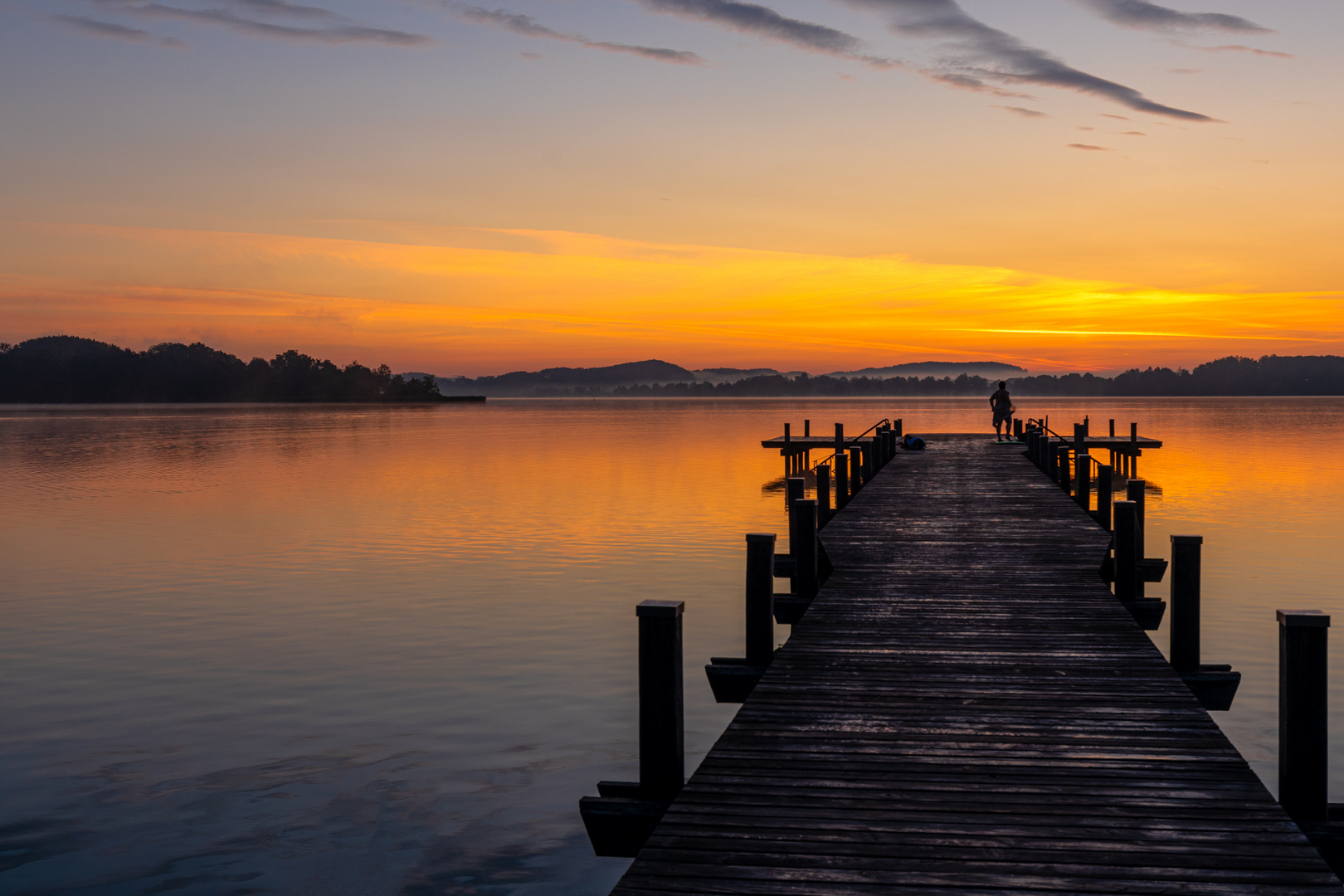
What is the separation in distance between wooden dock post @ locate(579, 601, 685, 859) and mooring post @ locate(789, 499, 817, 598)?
5812mm

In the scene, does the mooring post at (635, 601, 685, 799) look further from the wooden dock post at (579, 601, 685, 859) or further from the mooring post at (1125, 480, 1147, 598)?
the mooring post at (1125, 480, 1147, 598)

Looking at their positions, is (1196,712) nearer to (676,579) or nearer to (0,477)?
(676,579)

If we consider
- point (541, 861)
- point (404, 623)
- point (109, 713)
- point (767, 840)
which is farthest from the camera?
point (404, 623)

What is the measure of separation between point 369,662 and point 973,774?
11245 millimetres

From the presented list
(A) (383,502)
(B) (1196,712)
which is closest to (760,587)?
(B) (1196,712)

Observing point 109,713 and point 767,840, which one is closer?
point 767,840

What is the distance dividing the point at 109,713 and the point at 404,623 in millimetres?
5907

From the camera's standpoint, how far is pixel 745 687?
10.2 meters

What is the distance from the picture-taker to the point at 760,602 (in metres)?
10.4

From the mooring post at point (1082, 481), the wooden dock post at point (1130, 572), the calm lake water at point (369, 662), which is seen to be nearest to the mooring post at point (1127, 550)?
the wooden dock post at point (1130, 572)

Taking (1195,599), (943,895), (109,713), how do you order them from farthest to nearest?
(109,713)
(1195,599)
(943,895)

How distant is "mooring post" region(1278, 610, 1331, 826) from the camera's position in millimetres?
6680

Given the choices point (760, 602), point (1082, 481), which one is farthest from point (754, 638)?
point (1082, 481)

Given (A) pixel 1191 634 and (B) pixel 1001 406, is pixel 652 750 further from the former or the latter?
(B) pixel 1001 406
